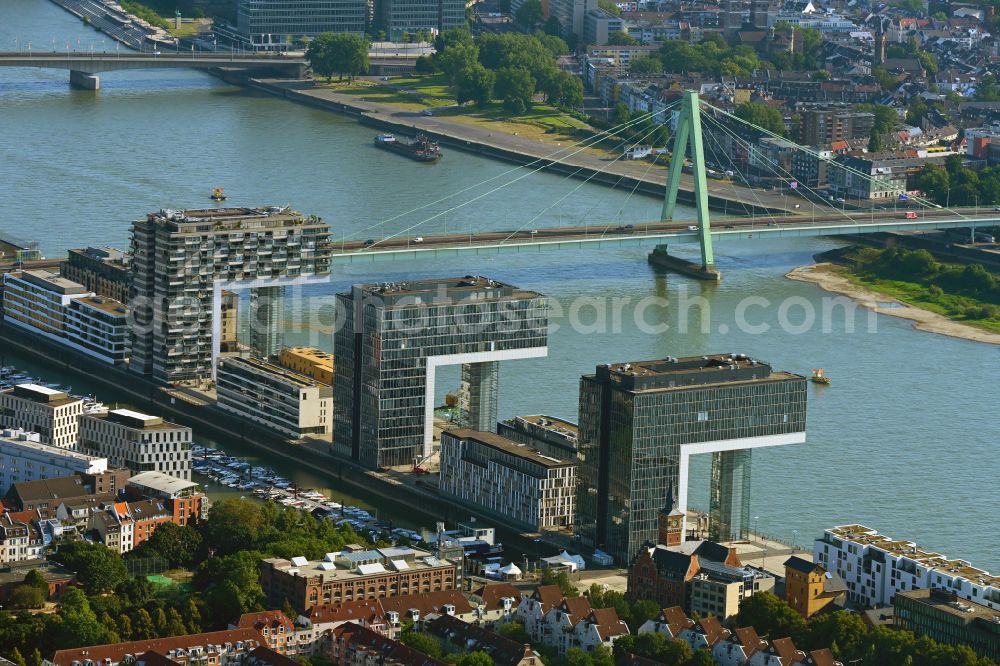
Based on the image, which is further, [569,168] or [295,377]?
[569,168]

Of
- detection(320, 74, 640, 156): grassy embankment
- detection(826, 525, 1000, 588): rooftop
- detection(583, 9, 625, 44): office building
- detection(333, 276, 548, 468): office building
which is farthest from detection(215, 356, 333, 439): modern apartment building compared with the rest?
detection(583, 9, 625, 44): office building

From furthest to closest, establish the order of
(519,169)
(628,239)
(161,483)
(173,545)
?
(519,169), (628,239), (161,483), (173,545)

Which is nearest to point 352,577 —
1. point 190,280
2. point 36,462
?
point 36,462

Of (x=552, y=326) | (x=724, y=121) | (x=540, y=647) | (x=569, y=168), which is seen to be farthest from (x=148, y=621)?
(x=724, y=121)

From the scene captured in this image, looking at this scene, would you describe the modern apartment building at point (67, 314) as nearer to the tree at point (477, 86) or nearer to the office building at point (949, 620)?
the office building at point (949, 620)

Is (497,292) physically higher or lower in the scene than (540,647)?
higher

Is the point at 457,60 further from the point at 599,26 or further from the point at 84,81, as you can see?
the point at 84,81

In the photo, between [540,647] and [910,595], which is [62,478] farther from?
[910,595]
